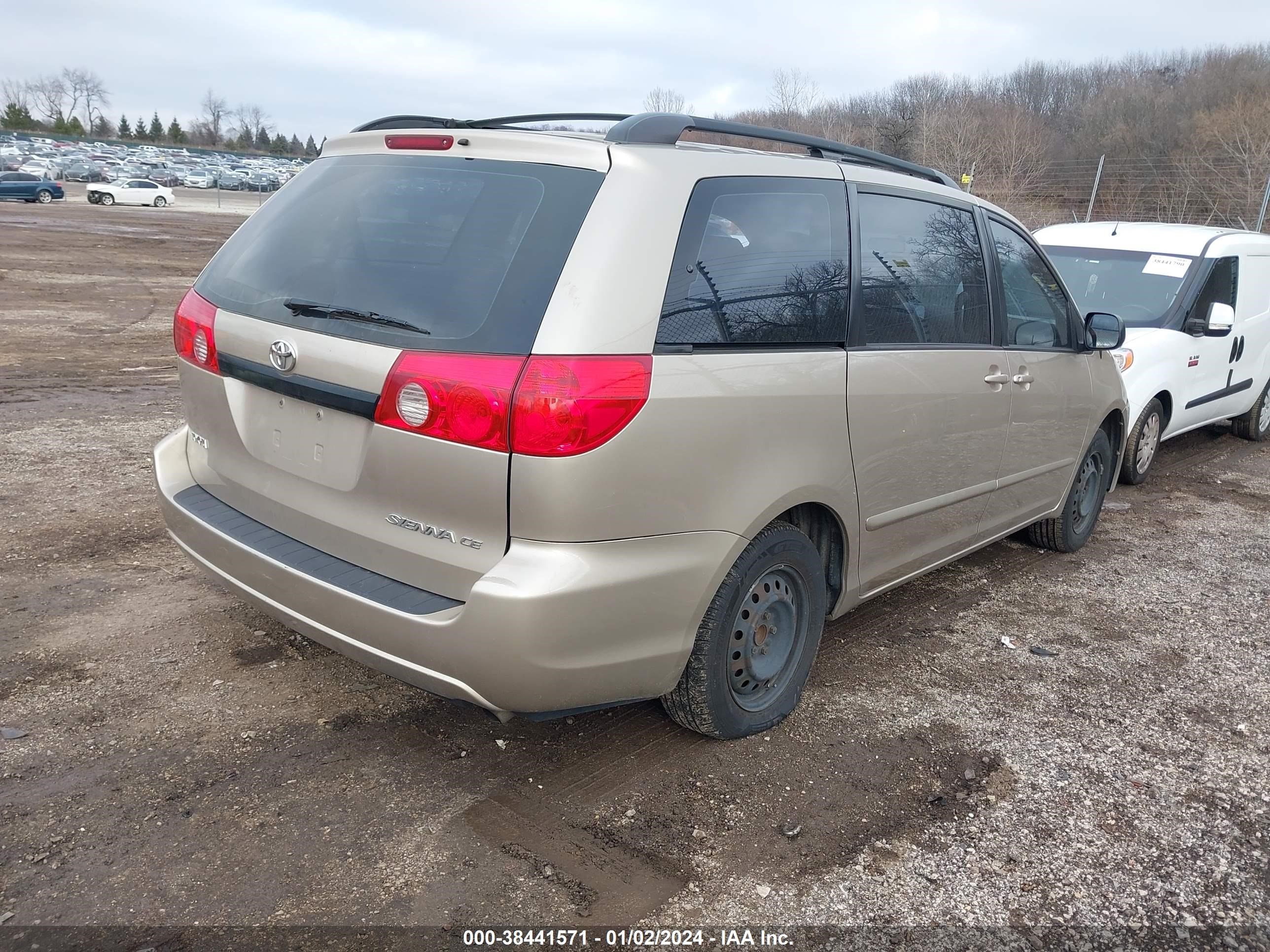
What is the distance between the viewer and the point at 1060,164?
2206 cm

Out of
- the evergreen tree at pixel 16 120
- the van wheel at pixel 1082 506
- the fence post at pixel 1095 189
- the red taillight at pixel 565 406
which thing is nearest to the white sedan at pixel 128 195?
the fence post at pixel 1095 189

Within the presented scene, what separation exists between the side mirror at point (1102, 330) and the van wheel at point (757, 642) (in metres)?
2.43

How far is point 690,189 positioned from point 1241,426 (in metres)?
8.34

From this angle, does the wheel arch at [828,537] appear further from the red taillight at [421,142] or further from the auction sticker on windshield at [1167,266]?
the auction sticker on windshield at [1167,266]

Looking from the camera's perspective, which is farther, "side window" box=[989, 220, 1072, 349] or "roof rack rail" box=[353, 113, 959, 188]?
"side window" box=[989, 220, 1072, 349]

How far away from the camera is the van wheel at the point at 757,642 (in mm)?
3016

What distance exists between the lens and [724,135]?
10.8 ft

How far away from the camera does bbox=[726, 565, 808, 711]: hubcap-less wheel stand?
3.19m

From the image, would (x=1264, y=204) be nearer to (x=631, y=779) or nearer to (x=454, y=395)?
(x=631, y=779)

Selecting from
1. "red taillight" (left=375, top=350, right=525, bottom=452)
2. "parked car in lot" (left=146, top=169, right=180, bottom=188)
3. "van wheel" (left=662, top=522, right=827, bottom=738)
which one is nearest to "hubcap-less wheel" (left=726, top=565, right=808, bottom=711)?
"van wheel" (left=662, top=522, right=827, bottom=738)

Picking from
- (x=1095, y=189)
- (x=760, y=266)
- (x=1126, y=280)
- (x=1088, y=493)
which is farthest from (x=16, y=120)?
(x=760, y=266)

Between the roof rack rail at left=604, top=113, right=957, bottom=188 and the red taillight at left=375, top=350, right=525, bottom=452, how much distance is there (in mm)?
787

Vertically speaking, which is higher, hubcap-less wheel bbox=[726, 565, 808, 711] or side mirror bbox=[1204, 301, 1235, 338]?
side mirror bbox=[1204, 301, 1235, 338]

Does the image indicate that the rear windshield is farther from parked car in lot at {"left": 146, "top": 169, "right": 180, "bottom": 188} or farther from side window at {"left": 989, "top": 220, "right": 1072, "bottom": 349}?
parked car in lot at {"left": 146, "top": 169, "right": 180, "bottom": 188}
